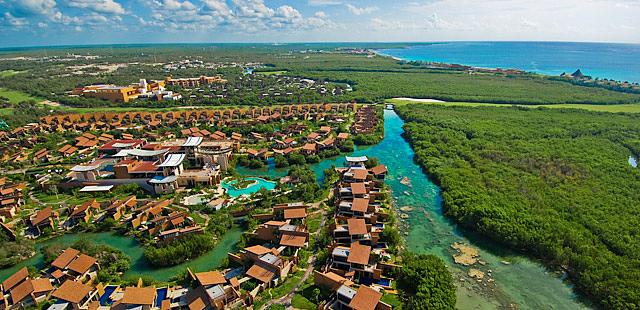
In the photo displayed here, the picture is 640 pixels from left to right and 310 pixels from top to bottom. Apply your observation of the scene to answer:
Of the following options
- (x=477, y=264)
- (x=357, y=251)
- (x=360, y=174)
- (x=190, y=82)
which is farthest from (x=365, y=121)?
(x=190, y=82)

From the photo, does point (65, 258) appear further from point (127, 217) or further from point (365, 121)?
point (365, 121)

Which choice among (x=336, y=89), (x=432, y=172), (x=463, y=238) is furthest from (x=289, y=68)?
(x=463, y=238)

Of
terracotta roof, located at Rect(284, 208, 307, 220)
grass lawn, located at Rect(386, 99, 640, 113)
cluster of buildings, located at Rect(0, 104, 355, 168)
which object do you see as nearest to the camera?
terracotta roof, located at Rect(284, 208, 307, 220)

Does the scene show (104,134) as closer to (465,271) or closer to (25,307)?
(25,307)

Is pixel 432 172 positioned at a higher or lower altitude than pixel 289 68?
lower

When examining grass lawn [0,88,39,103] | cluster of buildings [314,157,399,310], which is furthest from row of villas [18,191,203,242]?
grass lawn [0,88,39,103]

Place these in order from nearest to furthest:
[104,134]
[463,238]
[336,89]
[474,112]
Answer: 1. [463,238]
2. [104,134]
3. [474,112]
4. [336,89]

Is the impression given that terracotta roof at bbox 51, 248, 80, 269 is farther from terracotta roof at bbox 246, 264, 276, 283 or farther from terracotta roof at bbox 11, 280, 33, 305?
terracotta roof at bbox 246, 264, 276, 283
